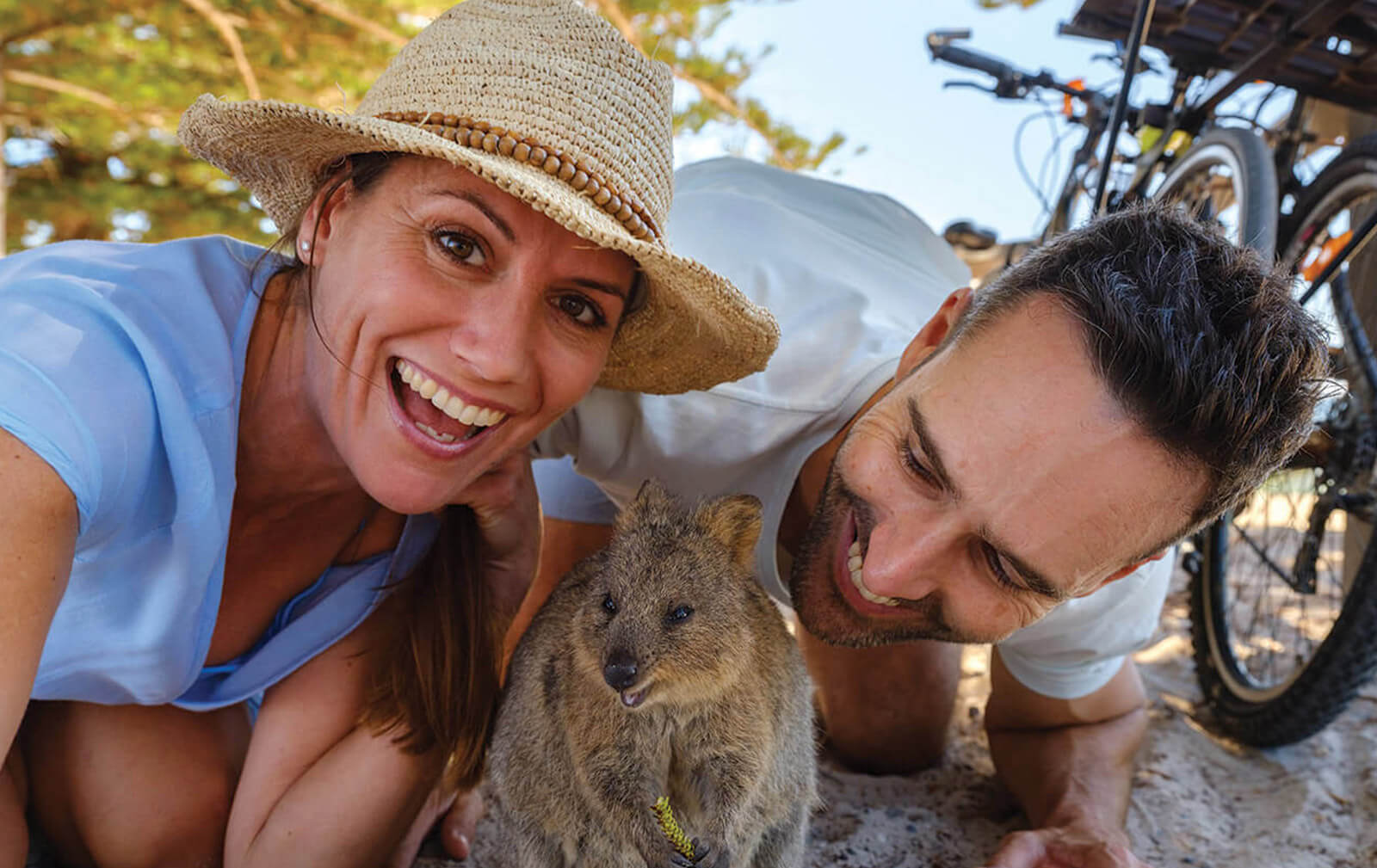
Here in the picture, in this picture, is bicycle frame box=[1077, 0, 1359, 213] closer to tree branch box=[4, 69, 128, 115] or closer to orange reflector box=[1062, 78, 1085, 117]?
orange reflector box=[1062, 78, 1085, 117]

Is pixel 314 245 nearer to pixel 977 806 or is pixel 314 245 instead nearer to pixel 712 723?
pixel 712 723

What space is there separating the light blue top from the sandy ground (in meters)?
0.86

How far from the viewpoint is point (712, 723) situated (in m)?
2.12

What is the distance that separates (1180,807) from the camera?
10.3ft

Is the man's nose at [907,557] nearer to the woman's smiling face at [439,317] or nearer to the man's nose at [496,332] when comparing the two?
the woman's smiling face at [439,317]

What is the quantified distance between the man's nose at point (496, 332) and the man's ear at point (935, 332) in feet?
3.25

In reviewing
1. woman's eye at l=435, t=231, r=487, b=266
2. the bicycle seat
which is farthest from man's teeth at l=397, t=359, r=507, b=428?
the bicycle seat

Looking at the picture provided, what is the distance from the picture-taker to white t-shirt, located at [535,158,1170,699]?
8.93 ft

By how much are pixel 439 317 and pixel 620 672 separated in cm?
80

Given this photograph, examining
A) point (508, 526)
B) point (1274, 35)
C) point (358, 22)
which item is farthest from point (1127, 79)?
point (358, 22)

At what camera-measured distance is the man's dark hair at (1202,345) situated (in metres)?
1.88

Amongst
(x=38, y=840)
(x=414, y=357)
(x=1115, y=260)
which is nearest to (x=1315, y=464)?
(x=1115, y=260)

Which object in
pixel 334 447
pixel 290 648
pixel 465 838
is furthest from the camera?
pixel 465 838

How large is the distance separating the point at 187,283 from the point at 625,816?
4.77ft
